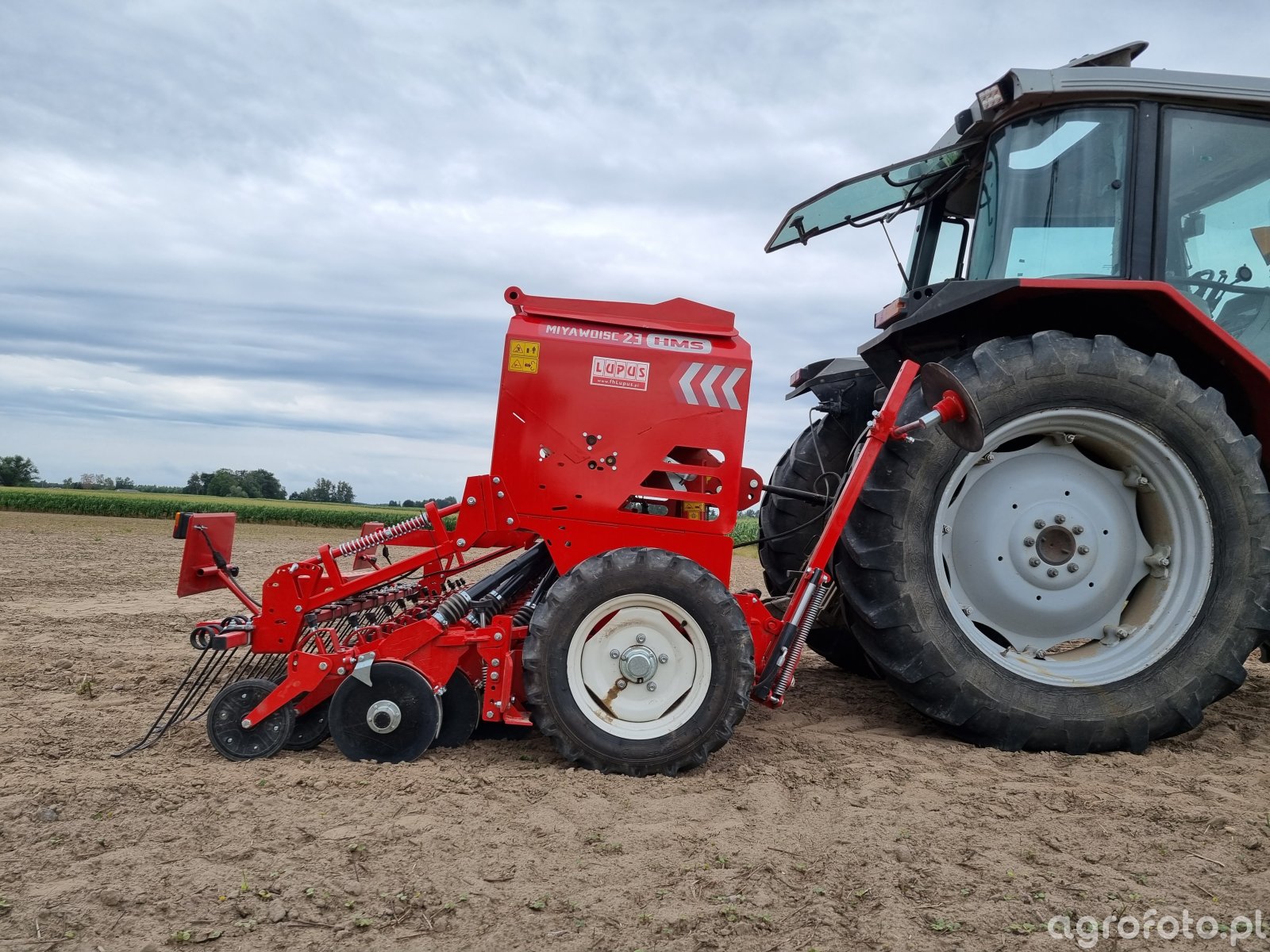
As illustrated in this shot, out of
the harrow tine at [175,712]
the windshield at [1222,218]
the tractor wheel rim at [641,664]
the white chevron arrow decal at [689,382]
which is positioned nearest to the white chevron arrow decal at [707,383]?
the white chevron arrow decal at [689,382]

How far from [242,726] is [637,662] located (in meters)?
1.40

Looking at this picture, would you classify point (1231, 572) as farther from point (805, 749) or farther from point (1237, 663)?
point (805, 749)

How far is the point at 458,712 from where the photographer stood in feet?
11.0

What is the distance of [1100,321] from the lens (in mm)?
3867

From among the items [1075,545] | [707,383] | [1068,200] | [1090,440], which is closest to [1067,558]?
[1075,545]

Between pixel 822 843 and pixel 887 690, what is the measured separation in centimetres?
223

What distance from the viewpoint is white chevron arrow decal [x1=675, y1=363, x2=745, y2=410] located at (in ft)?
11.4

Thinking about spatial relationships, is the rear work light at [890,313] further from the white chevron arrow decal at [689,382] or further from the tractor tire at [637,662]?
the tractor tire at [637,662]

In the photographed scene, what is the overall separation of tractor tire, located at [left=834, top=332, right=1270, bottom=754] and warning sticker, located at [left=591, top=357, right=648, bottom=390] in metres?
0.97

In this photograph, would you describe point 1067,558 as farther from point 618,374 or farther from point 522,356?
point 522,356

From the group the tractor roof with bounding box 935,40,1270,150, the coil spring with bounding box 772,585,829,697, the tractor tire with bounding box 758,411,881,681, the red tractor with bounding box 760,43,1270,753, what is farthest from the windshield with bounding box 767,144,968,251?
the coil spring with bounding box 772,585,829,697

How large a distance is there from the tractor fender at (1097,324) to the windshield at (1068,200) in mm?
151

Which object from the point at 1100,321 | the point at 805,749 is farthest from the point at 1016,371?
the point at 805,749

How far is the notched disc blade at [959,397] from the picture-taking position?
3.25 m
